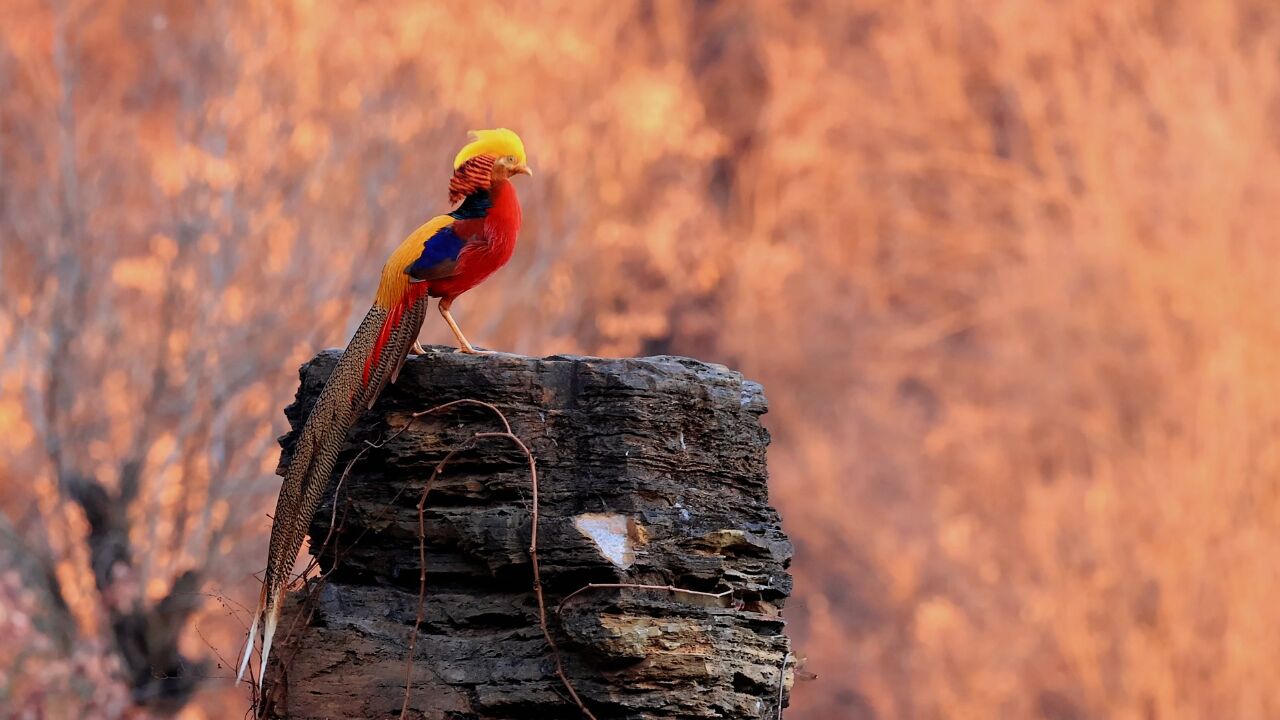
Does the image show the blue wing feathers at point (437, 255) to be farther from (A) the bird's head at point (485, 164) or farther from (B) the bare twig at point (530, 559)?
(B) the bare twig at point (530, 559)

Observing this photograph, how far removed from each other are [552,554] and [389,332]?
496 millimetres

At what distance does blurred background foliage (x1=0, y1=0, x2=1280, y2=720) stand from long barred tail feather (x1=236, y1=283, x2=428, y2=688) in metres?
2.37

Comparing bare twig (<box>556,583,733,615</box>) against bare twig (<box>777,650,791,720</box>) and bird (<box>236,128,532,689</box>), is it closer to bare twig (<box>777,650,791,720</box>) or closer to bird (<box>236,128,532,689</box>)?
bare twig (<box>777,650,791,720</box>)

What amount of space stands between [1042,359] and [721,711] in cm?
851

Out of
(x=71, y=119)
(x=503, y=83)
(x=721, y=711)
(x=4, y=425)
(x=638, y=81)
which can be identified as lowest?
(x=721, y=711)

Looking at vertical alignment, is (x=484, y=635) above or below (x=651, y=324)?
below

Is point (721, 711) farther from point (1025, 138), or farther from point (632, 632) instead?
point (1025, 138)

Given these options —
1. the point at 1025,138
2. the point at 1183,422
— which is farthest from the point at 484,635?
the point at 1025,138

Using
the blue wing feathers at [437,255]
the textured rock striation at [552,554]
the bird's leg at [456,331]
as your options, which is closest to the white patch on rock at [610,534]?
the textured rock striation at [552,554]

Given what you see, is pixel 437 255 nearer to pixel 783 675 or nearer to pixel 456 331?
pixel 456 331

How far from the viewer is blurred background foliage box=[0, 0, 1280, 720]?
7488 millimetres

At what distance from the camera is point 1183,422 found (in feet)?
32.0

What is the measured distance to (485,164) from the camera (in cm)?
332

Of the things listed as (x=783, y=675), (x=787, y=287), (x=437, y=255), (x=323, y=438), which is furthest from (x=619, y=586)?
(x=787, y=287)
